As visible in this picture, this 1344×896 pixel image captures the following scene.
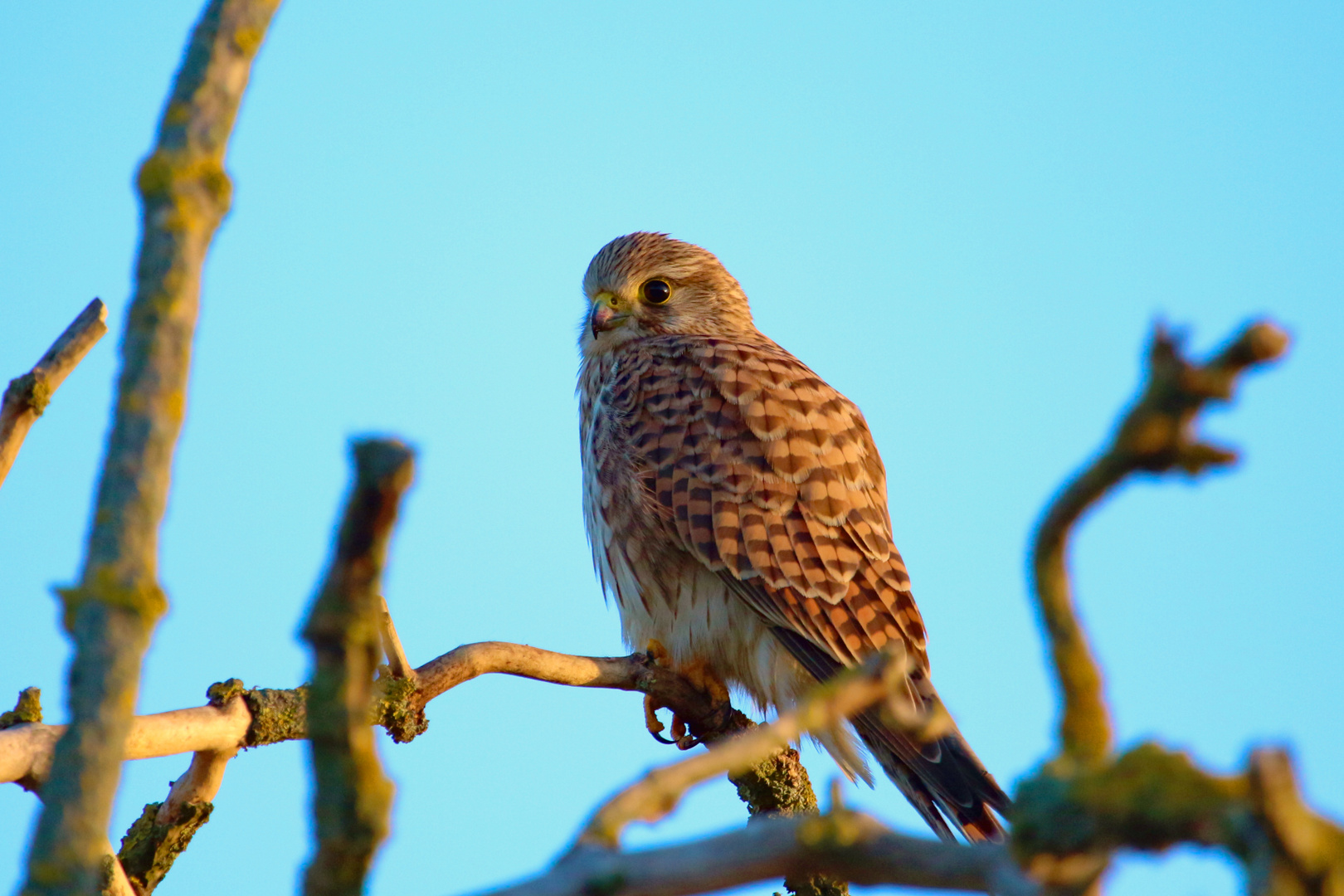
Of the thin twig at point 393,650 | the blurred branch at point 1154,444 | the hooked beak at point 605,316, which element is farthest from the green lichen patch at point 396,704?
the hooked beak at point 605,316

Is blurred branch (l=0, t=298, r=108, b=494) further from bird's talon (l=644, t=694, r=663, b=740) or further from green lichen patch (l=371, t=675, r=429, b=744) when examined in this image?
bird's talon (l=644, t=694, r=663, b=740)

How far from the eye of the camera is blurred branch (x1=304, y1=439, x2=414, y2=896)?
1166 millimetres

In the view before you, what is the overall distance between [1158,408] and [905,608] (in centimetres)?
375

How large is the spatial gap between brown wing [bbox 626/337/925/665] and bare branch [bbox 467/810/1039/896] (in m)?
3.24

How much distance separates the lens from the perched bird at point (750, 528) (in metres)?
4.62

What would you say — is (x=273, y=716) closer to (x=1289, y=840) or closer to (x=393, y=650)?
(x=393, y=650)

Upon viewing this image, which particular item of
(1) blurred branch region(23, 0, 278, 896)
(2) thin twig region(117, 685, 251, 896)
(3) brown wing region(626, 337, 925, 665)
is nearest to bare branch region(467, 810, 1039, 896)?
(1) blurred branch region(23, 0, 278, 896)

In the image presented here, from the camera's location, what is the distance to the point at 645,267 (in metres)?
6.38

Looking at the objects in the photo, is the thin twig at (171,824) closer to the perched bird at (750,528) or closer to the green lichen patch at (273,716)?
the green lichen patch at (273,716)

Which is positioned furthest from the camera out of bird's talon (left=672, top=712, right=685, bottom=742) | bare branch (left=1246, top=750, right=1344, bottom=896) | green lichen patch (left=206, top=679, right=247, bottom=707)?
bird's talon (left=672, top=712, right=685, bottom=742)

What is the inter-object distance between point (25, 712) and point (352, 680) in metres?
1.70

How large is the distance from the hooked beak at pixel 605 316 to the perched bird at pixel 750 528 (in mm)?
425

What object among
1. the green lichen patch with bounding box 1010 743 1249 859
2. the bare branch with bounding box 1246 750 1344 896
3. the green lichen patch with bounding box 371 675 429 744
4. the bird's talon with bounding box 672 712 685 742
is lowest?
the bare branch with bounding box 1246 750 1344 896

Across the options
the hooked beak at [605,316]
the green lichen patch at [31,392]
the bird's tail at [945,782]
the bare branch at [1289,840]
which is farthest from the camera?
the hooked beak at [605,316]
